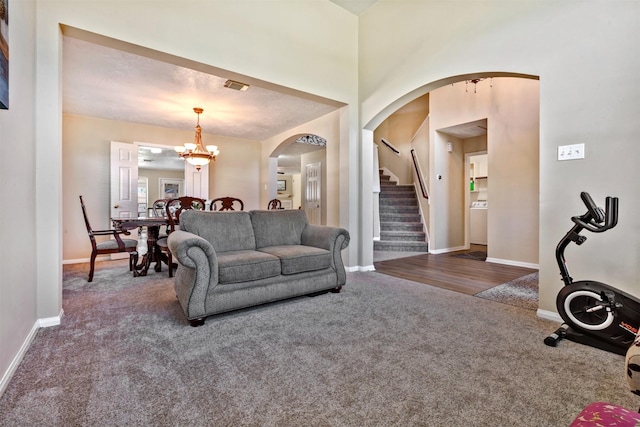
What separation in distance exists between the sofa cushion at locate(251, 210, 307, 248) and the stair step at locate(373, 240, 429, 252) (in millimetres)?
3102

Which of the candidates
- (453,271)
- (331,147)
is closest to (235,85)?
(331,147)

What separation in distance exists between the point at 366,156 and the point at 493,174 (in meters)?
2.38

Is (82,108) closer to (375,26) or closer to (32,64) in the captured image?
(32,64)

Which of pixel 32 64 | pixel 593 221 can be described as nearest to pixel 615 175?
pixel 593 221

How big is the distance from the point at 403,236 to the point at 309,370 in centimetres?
515

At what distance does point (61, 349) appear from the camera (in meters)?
1.87

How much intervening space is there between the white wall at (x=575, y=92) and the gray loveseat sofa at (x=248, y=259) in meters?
1.88

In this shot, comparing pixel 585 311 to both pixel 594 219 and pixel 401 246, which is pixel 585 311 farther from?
pixel 401 246

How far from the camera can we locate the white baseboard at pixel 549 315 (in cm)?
234

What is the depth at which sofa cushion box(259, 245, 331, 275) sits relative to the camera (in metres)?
2.73

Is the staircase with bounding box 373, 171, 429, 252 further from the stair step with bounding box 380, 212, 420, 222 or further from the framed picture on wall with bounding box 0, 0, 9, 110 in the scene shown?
the framed picture on wall with bounding box 0, 0, 9, 110

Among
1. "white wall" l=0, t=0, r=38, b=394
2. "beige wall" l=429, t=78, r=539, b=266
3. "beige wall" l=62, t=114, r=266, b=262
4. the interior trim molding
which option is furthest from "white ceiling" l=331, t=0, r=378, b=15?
the interior trim molding

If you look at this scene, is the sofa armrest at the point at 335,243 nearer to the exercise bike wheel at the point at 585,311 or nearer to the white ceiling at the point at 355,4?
the exercise bike wheel at the point at 585,311

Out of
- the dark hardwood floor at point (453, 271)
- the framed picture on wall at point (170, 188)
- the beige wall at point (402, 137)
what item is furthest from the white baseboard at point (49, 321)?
the framed picture on wall at point (170, 188)
